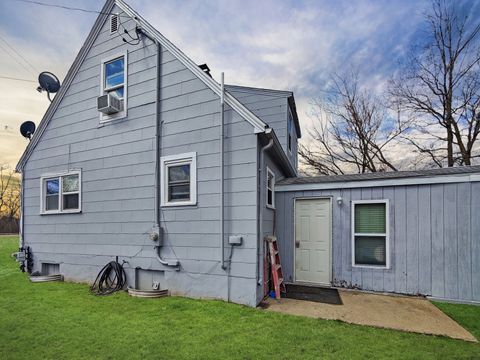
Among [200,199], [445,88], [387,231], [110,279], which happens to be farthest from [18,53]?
[445,88]

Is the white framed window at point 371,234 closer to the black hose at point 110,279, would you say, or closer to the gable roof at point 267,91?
the gable roof at point 267,91

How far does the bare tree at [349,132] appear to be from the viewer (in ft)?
48.1

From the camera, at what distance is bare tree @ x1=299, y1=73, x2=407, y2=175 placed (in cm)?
1466

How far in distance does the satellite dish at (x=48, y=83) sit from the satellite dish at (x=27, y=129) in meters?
1.28

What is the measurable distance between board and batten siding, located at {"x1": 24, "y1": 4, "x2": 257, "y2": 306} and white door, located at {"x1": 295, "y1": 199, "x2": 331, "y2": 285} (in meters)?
2.04

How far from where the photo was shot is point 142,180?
6082mm

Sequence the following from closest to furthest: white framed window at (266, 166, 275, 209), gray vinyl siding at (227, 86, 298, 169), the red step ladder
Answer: the red step ladder < white framed window at (266, 166, 275, 209) < gray vinyl siding at (227, 86, 298, 169)

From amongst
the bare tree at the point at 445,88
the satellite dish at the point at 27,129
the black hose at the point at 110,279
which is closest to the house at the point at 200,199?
the black hose at the point at 110,279

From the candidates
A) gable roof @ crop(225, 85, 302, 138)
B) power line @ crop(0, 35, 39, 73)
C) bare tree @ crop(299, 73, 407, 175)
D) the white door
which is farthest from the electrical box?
bare tree @ crop(299, 73, 407, 175)

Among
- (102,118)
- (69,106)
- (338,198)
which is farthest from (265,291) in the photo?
(69,106)

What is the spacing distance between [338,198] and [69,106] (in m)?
7.47

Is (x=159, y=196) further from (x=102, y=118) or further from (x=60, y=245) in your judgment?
(x=60, y=245)

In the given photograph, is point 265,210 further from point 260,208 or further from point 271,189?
point 271,189

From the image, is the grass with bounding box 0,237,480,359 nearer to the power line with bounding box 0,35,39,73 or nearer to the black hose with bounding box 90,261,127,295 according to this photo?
the black hose with bounding box 90,261,127,295
